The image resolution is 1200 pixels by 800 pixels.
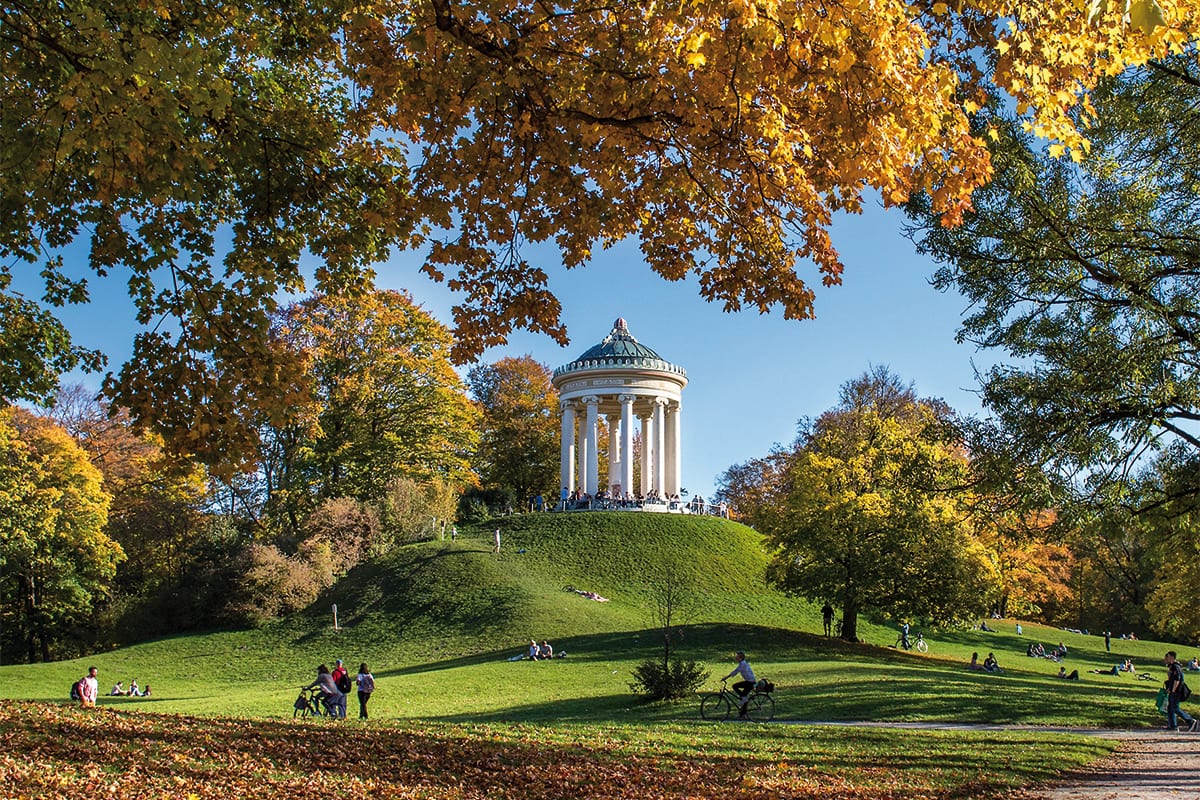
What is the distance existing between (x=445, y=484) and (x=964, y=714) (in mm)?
29124

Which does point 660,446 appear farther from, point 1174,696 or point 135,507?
point 1174,696

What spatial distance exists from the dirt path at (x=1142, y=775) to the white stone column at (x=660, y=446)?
3767cm

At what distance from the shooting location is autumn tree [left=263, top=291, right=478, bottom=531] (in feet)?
130

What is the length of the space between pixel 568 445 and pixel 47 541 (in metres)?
25.9

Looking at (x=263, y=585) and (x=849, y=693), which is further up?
(x=263, y=585)

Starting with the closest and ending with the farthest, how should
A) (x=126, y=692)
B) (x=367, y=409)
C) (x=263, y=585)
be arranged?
(x=126, y=692)
(x=263, y=585)
(x=367, y=409)

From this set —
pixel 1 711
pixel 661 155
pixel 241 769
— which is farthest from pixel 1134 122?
pixel 1 711

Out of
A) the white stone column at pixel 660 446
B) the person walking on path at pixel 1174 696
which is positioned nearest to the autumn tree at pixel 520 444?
the white stone column at pixel 660 446

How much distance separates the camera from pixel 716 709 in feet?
55.6

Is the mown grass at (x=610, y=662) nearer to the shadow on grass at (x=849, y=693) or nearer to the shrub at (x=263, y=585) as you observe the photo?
the shadow on grass at (x=849, y=693)

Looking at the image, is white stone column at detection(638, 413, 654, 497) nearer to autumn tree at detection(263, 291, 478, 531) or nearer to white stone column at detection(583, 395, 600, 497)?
white stone column at detection(583, 395, 600, 497)

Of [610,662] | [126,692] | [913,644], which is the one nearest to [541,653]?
[610,662]

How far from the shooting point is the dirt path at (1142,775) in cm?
930

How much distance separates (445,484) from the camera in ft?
137
